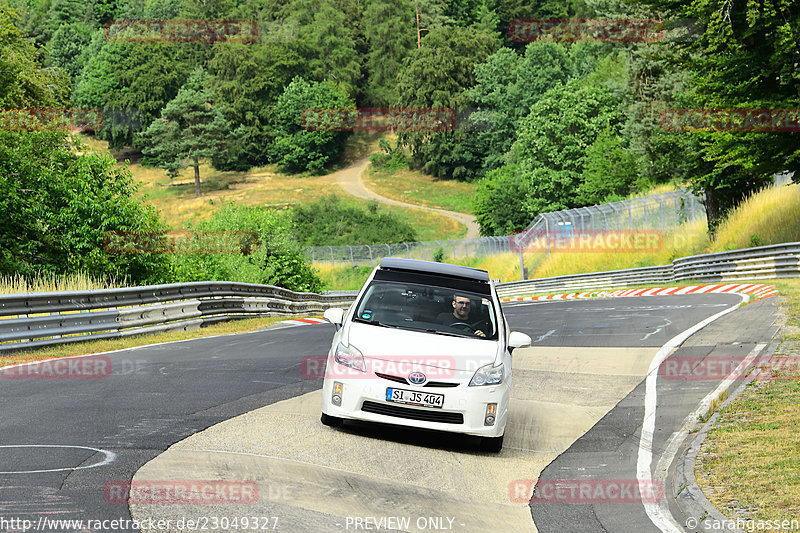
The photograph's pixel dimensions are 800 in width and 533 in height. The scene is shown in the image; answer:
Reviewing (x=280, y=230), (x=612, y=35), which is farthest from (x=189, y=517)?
(x=612, y=35)

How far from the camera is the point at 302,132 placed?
4934 inches

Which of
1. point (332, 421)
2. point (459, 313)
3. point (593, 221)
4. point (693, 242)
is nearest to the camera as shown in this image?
point (332, 421)

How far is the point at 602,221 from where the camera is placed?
46.9m

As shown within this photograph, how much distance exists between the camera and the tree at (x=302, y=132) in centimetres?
12469

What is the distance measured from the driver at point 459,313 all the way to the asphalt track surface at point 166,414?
5.77 feet

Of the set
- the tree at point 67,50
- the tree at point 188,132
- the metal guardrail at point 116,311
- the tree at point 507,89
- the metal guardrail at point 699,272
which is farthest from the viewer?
the tree at point 67,50

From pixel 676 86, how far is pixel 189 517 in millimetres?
61673

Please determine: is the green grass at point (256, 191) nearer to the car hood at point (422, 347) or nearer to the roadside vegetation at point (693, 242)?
the roadside vegetation at point (693, 242)

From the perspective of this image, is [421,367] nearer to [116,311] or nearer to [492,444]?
[492,444]

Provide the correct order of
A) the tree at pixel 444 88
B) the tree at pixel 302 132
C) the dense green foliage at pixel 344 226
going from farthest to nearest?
1. the tree at pixel 302 132
2. the tree at pixel 444 88
3. the dense green foliage at pixel 344 226

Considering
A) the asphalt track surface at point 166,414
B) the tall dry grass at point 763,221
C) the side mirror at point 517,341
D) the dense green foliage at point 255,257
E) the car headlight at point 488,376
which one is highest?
the side mirror at point 517,341

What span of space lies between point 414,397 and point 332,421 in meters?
0.99

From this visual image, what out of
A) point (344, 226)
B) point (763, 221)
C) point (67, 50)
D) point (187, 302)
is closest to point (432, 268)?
point (187, 302)

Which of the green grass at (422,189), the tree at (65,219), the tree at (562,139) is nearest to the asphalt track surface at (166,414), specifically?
the tree at (65,219)
